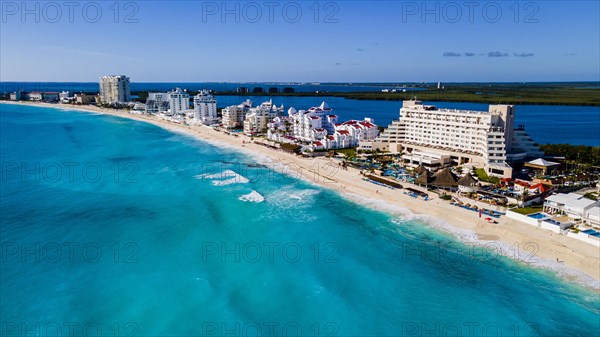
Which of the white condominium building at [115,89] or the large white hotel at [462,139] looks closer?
the large white hotel at [462,139]

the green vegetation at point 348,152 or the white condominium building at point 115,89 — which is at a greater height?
the white condominium building at point 115,89

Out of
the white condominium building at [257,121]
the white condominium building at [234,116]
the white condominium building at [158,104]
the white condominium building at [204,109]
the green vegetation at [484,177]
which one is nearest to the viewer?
the green vegetation at [484,177]

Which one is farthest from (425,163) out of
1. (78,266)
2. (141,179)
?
(78,266)

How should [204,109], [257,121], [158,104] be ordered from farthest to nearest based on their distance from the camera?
[158,104] → [204,109] → [257,121]

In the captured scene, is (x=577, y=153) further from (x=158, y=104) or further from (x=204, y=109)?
(x=158, y=104)

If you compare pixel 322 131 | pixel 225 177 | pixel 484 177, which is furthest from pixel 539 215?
pixel 322 131

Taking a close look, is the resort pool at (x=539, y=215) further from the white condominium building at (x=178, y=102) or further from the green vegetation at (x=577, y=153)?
the white condominium building at (x=178, y=102)

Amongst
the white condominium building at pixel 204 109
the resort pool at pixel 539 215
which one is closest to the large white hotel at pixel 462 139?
the resort pool at pixel 539 215
